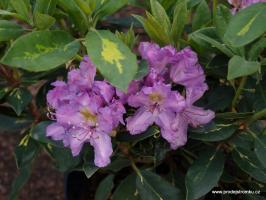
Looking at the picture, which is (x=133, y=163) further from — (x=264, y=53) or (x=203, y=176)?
(x=264, y=53)

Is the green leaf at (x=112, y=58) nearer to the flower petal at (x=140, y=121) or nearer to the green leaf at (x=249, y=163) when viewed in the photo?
the flower petal at (x=140, y=121)

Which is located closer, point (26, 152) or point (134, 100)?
point (134, 100)

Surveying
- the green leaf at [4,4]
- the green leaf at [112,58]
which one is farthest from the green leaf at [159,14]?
the green leaf at [4,4]

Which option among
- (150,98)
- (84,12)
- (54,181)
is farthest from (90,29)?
(54,181)

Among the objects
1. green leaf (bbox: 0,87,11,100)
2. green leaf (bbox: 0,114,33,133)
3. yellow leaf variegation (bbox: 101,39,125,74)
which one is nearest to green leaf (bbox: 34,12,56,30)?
yellow leaf variegation (bbox: 101,39,125,74)

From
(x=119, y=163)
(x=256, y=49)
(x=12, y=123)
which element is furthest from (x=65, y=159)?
(x=256, y=49)

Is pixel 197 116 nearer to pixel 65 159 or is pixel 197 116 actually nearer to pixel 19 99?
pixel 65 159
